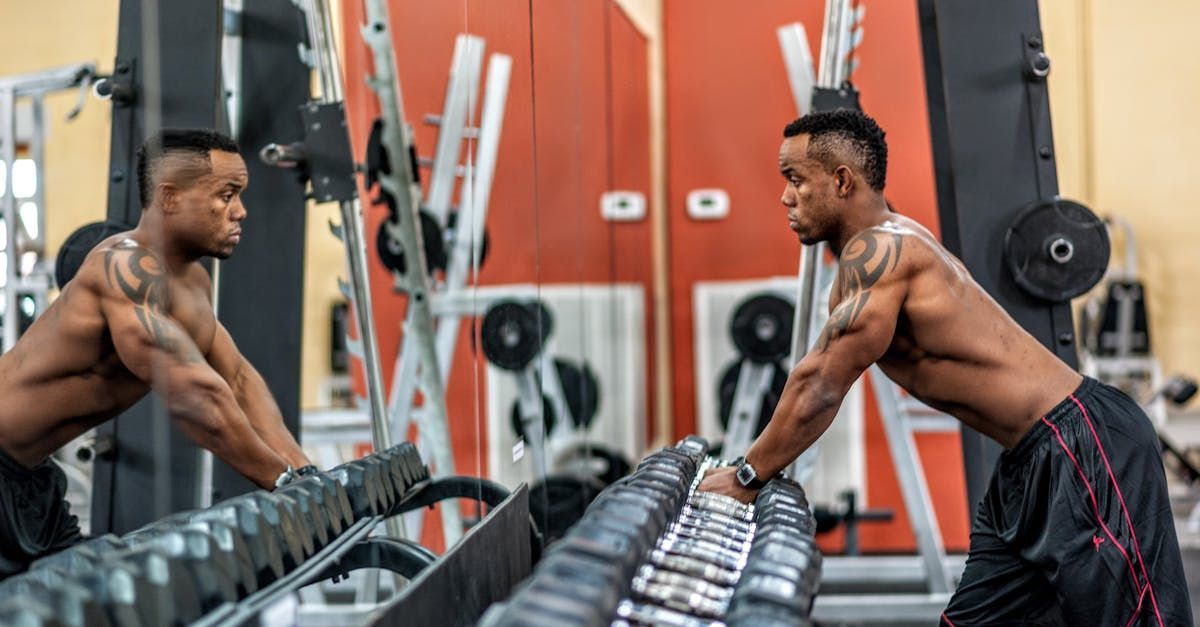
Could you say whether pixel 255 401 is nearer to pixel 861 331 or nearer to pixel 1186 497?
pixel 861 331

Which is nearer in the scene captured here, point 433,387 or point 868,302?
point 868,302

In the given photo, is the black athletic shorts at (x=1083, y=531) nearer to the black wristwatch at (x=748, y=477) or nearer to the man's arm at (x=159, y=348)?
the black wristwatch at (x=748, y=477)

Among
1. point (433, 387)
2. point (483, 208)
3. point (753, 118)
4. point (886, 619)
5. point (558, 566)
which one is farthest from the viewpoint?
point (753, 118)

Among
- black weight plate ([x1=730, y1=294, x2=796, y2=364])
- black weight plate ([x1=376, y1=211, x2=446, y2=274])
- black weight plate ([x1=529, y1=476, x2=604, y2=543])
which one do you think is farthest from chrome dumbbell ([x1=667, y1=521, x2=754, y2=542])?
black weight plate ([x1=730, y1=294, x2=796, y2=364])

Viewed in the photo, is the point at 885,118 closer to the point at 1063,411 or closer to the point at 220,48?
the point at 1063,411

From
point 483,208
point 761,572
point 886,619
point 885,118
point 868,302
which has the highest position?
point 885,118

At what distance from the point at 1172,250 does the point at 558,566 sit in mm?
6116

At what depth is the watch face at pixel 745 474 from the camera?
2.11 m

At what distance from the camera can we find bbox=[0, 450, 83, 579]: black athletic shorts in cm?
178

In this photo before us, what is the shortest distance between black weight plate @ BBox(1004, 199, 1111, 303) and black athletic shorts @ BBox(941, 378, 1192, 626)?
1.22 ft

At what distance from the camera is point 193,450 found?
79.2 inches

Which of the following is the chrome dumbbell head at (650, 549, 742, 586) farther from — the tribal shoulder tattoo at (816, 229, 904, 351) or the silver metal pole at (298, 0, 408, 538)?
the silver metal pole at (298, 0, 408, 538)

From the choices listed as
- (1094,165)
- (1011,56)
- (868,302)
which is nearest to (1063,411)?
(868,302)

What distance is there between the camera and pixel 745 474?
2.12 m
